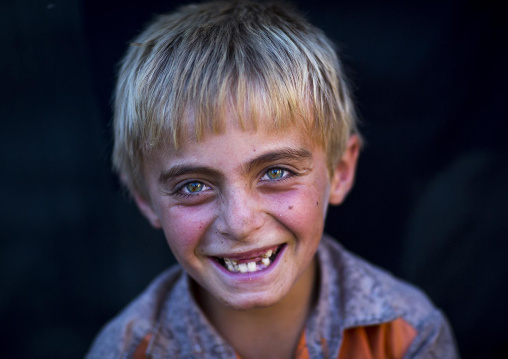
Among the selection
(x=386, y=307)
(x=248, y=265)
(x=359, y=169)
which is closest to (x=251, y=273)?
(x=248, y=265)

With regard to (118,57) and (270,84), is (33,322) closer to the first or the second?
(118,57)

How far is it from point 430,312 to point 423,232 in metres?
0.41

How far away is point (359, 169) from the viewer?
205 cm

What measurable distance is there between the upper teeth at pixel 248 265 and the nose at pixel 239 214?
0.12 m

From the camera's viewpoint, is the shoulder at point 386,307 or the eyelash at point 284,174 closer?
the eyelash at point 284,174

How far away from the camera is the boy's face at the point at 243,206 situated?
1304 mm

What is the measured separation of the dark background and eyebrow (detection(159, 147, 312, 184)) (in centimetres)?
50

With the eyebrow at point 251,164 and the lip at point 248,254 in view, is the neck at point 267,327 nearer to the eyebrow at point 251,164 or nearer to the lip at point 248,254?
the lip at point 248,254

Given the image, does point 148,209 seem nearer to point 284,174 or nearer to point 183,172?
point 183,172

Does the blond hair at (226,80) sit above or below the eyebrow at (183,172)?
above

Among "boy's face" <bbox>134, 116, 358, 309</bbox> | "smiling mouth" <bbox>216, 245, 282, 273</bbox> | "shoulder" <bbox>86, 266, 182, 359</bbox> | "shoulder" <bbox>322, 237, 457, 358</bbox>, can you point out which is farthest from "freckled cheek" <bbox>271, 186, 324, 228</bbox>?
"shoulder" <bbox>86, 266, 182, 359</bbox>

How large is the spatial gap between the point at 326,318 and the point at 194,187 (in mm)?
599

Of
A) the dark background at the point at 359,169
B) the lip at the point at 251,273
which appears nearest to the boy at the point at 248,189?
the lip at the point at 251,273

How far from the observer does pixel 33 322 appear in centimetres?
220
